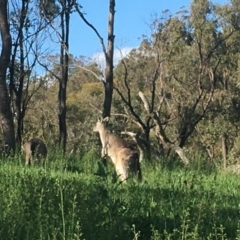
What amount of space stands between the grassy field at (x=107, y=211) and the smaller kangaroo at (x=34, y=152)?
3282mm

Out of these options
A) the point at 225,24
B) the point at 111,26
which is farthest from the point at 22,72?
the point at 225,24

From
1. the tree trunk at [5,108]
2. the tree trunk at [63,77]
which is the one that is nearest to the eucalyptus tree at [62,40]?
the tree trunk at [63,77]

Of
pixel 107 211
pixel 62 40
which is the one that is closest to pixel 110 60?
pixel 62 40

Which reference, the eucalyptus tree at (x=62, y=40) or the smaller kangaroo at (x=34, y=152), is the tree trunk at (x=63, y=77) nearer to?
the eucalyptus tree at (x=62, y=40)

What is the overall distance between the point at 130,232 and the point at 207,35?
35.2m

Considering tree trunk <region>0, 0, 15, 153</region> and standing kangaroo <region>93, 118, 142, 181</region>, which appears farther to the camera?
tree trunk <region>0, 0, 15, 153</region>

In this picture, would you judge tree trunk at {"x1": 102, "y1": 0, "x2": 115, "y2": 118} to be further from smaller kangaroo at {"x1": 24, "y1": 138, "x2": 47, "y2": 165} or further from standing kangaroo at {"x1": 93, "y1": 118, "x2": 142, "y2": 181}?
standing kangaroo at {"x1": 93, "y1": 118, "x2": 142, "y2": 181}

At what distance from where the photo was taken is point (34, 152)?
1149 centimetres

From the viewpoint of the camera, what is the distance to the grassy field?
504cm

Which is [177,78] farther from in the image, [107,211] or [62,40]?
[107,211]

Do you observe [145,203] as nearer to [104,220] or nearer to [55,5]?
[104,220]

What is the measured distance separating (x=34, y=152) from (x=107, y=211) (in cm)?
613

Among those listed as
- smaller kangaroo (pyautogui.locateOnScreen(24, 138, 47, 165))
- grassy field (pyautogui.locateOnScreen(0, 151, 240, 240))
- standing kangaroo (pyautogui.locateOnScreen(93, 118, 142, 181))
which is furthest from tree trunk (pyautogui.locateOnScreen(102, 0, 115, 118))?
grassy field (pyautogui.locateOnScreen(0, 151, 240, 240))

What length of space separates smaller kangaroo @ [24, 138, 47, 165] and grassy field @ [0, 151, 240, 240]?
10.8 ft
